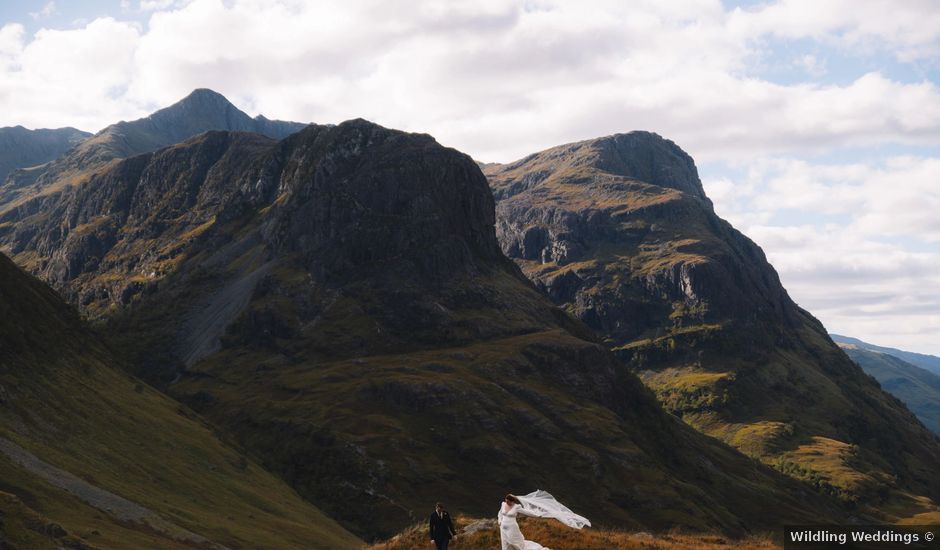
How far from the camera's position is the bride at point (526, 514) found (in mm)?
41031

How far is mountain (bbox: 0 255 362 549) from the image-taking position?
215 ft

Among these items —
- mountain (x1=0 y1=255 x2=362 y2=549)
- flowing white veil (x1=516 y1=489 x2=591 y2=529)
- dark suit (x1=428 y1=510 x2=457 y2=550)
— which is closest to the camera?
dark suit (x1=428 y1=510 x2=457 y2=550)

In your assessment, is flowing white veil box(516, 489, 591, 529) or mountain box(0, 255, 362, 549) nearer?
flowing white veil box(516, 489, 591, 529)

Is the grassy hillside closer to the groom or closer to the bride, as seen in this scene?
the bride

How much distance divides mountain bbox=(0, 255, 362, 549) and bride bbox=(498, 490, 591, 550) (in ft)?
97.9

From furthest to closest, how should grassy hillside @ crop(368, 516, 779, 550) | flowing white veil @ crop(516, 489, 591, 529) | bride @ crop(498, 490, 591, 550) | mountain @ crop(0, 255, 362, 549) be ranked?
1. mountain @ crop(0, 255, 362, 549)
2. grassy hillside @ crop(368, 516, 779, 550)
3. flowing white veil @ crop(516, 489, 591, 529)
4. bride @ crop(498, 490, 591, 550)

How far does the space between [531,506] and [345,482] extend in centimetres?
13738

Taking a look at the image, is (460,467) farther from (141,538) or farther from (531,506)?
(531,506)

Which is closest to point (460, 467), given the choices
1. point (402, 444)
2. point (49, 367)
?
point (402, 444)

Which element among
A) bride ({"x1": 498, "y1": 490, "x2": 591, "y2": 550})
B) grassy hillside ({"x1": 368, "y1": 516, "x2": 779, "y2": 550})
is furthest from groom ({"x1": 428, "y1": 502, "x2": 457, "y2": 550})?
grassy hillside ({"x1": 368, "y1": 516, "x2": 779, "y2": 550})

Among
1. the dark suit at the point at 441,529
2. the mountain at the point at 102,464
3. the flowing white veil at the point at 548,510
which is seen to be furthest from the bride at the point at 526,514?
the mountain at the point at 102,464

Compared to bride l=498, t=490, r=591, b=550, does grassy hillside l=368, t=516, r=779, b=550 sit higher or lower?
lower

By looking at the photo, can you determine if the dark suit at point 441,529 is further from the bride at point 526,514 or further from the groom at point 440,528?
the bride at point 526,514

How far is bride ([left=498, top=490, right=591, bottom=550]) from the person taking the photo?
41.0 meters
